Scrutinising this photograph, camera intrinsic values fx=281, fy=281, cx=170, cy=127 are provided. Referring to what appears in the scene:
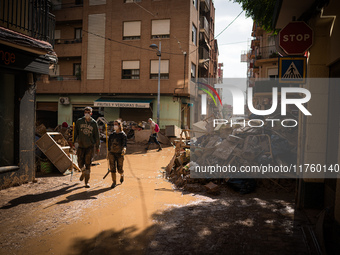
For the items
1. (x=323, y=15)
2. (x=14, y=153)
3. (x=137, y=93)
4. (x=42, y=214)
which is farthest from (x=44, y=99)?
(x=323, y=15)

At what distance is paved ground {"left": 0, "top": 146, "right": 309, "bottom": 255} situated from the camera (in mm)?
3936

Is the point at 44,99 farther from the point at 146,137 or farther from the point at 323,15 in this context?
the point at 323,15

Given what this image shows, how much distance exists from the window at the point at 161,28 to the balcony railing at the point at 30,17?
16.8 m

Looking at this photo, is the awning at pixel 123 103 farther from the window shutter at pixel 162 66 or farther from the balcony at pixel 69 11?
the balcony at pixel 69 11

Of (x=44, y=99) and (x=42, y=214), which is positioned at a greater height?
(x=44, y=99)

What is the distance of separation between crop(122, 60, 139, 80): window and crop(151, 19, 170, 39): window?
2932mm

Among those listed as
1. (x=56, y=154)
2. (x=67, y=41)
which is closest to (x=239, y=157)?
Answer: (x=56, y=154)

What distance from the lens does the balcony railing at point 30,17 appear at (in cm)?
739

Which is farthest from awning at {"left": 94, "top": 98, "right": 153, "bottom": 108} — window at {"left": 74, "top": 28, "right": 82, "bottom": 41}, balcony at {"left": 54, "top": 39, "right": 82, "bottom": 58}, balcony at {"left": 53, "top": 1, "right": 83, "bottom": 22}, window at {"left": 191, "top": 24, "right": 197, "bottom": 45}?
balcony at {"left": 53, "top": 1, "right": 83, "bottom": 22}

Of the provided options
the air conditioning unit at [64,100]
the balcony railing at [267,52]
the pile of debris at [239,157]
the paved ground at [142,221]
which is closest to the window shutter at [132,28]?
the air conditioning unit at [64,100]

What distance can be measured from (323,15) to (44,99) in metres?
26.9

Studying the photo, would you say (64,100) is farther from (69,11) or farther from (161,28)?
(161,28)

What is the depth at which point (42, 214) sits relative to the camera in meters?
5.21

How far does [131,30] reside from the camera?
2467cm
